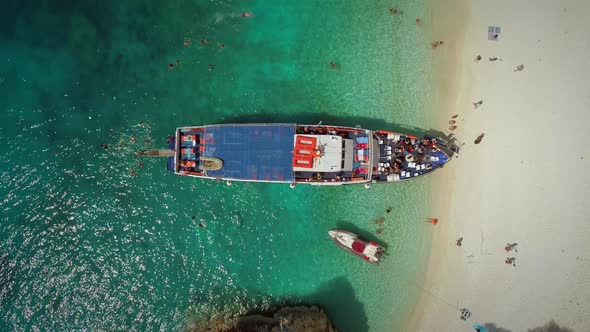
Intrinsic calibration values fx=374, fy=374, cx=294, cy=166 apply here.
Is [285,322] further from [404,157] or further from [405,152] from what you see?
[405,152]

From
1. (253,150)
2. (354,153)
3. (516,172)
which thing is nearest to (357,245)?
(354,153)

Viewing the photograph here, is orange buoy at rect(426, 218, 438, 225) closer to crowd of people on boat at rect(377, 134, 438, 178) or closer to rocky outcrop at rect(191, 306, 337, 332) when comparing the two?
crowd of people on boat at rect(377, 134, 438, 178)

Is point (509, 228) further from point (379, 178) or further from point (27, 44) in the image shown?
point (27, 44)

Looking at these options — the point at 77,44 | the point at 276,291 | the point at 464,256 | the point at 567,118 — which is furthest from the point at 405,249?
the point at 77,44

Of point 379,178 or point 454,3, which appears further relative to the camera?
point 454,3

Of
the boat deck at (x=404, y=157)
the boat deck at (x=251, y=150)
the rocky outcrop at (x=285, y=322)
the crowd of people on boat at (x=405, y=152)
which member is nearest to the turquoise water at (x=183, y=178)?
the rocky outcrop at (x=285, y=322)

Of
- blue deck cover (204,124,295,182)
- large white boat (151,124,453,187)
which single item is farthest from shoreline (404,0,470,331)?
blue deck cover (204,124,295,182)
